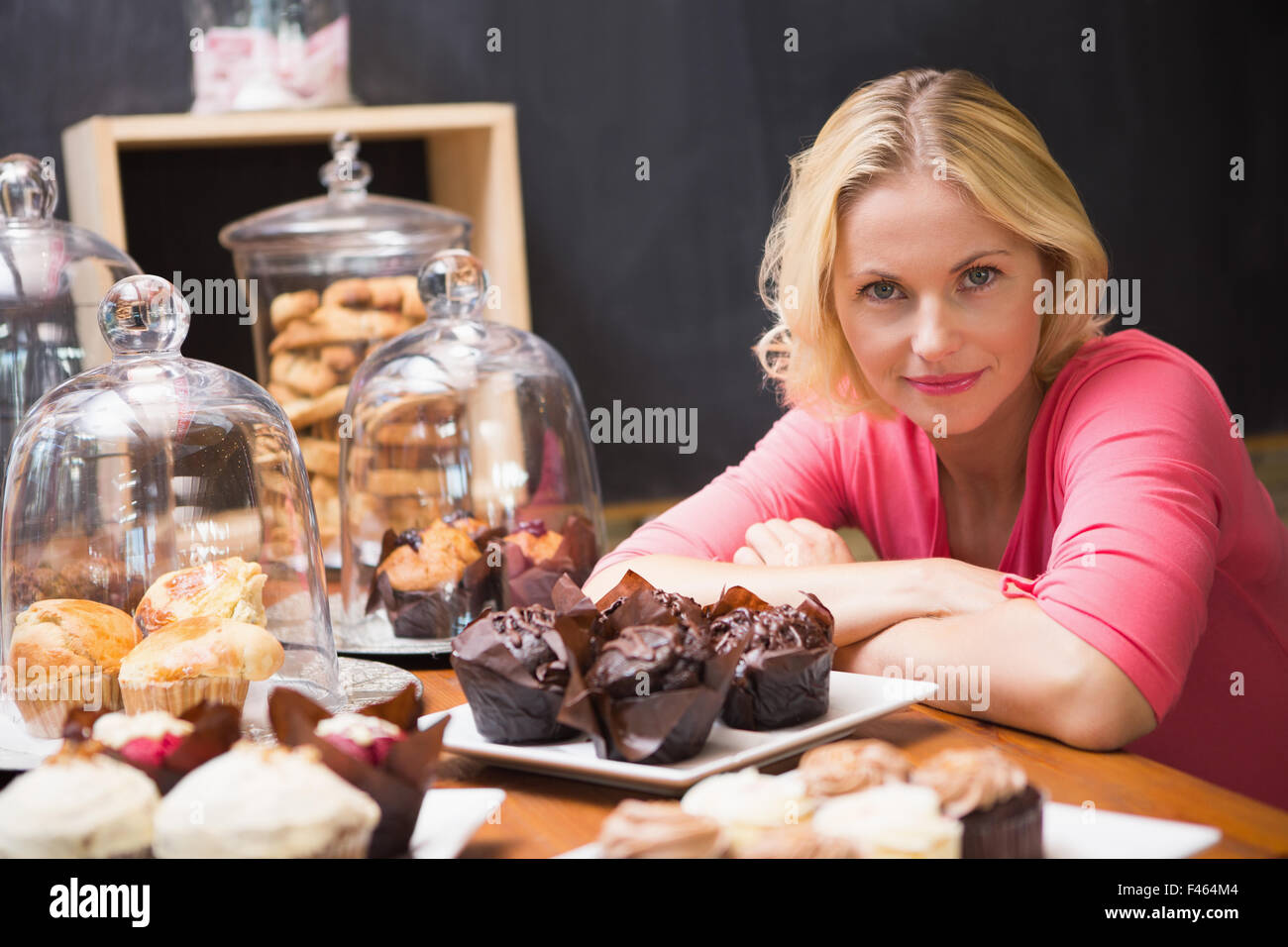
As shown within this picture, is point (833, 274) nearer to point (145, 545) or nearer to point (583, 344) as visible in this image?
point (145, 545)

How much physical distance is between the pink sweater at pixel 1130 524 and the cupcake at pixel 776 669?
23cm

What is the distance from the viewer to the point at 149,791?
2.01ft

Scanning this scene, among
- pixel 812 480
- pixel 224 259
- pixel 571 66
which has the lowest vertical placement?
pixel 812 480

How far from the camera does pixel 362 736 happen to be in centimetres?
66

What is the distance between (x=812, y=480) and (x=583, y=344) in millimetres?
1214

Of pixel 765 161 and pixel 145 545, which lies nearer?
pixel 145 545

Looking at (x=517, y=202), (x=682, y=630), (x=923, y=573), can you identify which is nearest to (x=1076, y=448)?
(x=923, y=573)

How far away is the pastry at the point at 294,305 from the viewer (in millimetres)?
1843

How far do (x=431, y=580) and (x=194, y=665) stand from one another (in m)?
0.38

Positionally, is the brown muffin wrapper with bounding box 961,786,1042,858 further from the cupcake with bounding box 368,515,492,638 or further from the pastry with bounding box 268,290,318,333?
the pastry with bounding box 268,290,318,333

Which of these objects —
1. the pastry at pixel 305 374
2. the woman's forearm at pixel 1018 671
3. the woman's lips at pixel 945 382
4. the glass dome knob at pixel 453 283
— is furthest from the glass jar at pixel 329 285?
the woman's forearm at pixel 1018 671

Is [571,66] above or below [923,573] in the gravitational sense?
above

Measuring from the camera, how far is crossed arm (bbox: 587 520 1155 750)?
0.88 m

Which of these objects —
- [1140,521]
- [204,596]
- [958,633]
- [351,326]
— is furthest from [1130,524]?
[351,326]
